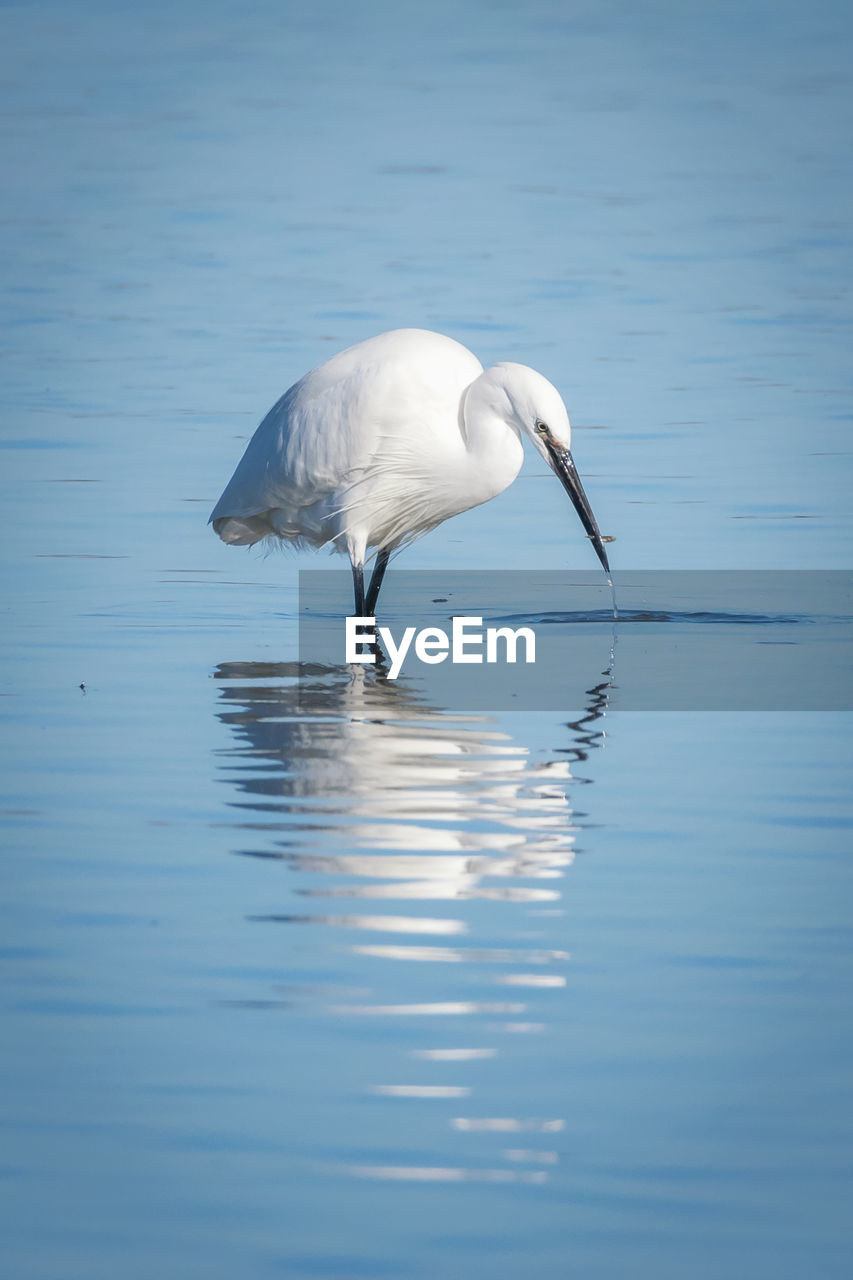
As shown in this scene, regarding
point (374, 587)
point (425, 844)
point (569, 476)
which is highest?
point (569, 476)

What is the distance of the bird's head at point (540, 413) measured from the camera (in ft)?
28.2

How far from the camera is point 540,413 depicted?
8.60 meters

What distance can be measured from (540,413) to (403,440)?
75 cm

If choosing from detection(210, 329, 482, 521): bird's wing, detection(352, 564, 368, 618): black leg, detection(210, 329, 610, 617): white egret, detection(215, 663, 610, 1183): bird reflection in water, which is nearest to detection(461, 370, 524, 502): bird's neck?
detection(210, 329, 610, 617): white egret

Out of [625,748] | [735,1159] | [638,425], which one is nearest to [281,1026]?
[735,1159]

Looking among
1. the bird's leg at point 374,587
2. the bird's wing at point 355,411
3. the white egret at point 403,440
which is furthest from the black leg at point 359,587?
the bird's wing at point 355,411

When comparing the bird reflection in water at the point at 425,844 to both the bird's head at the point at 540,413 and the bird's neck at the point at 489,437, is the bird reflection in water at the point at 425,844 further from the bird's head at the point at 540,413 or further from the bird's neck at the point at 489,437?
the bird's neck at the point at 489,437

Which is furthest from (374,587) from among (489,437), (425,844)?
(425,844)

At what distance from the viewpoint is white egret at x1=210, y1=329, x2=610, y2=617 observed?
8.73 metres

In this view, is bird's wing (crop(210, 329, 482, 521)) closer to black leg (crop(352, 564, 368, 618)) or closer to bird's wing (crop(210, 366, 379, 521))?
bird's wing (crop(210, 366, 379, 521))

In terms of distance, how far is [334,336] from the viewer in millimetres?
20562

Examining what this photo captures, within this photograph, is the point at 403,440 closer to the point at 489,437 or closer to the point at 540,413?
the point at 489,437

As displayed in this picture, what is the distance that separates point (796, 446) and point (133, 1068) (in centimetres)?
1253

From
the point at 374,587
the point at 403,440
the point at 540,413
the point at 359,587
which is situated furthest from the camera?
the point at 374,587
